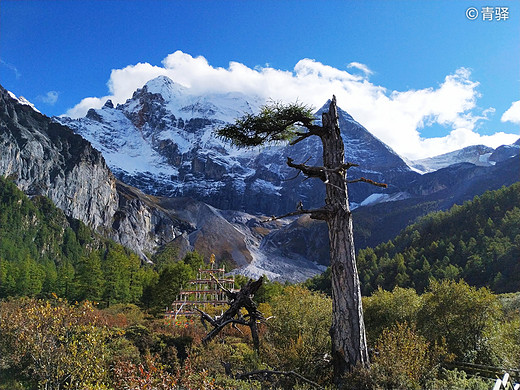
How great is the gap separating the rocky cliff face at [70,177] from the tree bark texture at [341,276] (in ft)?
452

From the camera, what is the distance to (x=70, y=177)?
148 m

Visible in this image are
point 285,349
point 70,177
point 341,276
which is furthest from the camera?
point 70,177

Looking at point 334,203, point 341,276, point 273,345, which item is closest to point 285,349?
point 341,276

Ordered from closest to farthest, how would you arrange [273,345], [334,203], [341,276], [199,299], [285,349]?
1. [341,276]
2. [285,349]
3. [334,203]
4. [273,345]
5. [199,299]

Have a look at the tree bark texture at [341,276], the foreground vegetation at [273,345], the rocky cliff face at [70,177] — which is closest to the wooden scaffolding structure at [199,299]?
the foreground vegetation at [273,345]

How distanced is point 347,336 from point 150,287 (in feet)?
137

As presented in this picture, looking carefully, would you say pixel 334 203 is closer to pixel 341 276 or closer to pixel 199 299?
pixel 341 276

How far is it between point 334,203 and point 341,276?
5.28ft

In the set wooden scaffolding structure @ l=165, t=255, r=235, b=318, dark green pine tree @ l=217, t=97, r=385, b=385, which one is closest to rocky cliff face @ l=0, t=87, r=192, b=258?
wooden scaffolding structure @ l=165, t=255, r=235, b=318

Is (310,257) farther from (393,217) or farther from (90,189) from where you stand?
(90,189)

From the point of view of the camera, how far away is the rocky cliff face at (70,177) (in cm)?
13300

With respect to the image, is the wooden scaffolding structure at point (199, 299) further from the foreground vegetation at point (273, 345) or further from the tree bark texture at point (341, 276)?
the tree bark texture at point (341, 276)

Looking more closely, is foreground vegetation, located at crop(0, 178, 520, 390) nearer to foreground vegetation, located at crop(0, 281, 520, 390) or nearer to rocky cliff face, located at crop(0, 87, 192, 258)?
foreground vegetation, located at crop(0, 281, 520, 390)

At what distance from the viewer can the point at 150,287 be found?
4591 cm
